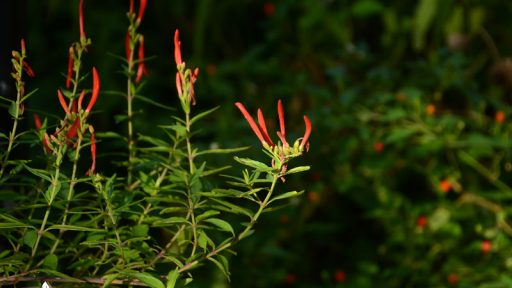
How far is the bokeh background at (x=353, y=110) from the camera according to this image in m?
2.27

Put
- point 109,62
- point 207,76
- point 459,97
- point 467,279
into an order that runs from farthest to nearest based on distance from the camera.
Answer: point 459,97
point 207,76
point 109,62
point 467,279

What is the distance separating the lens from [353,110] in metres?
2.34

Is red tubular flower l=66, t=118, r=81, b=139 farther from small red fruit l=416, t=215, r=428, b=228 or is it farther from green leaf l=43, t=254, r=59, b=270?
small red fruit l=416, t=215, r=428, b=228

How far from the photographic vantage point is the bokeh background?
89.2 inches

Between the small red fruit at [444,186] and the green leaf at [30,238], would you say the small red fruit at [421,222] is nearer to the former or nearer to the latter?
the small red fruit at [444,186]

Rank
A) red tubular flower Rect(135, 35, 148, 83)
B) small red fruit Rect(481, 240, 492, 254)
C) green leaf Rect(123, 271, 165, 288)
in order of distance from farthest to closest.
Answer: small red fruit Rect(481, 240, 492, 254), red tubular flower Rect(135, 35, 148, 83), green leaf Rect(123, 271, 165, 288)

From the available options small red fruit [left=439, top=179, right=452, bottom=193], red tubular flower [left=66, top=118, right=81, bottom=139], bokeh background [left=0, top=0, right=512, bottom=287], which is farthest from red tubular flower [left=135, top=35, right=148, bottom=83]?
small red fruit [left=439, top=179, right=452, bottom=193]

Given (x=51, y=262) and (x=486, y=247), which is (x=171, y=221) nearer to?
(x=51, y=262)

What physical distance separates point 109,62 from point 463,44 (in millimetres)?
1188

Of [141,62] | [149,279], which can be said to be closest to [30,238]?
[149,279]

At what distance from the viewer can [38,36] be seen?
8.52 feet

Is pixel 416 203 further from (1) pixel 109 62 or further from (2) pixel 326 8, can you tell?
(1) pixel 109 62

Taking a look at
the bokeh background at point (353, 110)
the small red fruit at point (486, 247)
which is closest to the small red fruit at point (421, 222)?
the bokeh background at point (353, 110)

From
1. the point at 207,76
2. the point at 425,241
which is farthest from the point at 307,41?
the point at 425,241
